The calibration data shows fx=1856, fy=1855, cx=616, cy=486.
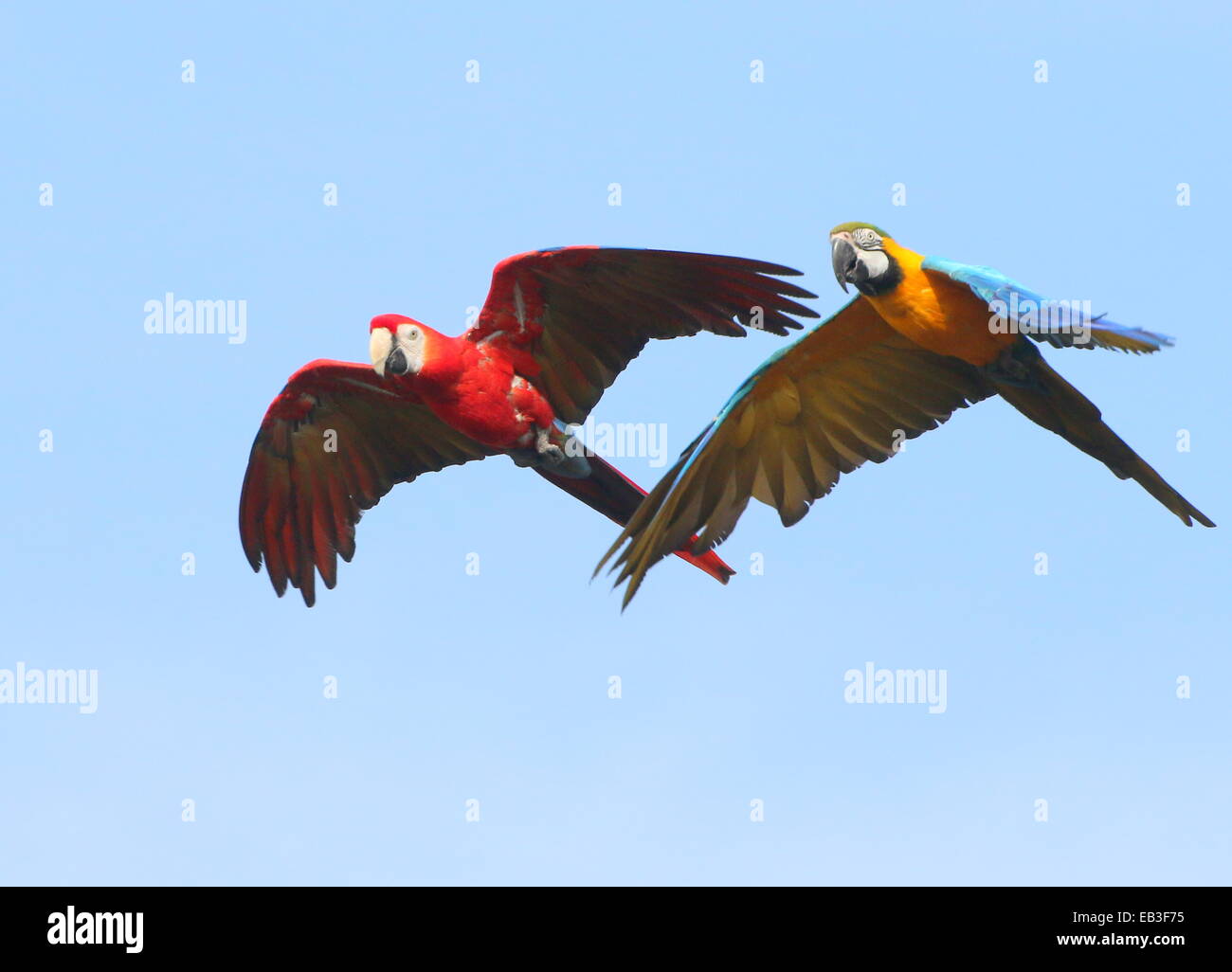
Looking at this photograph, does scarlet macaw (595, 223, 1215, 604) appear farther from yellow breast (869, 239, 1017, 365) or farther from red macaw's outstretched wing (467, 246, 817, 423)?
red macaw's outstretched wing (467, 246, 817, 423)

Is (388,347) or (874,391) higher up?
(388,347)

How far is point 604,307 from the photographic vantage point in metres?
12.0

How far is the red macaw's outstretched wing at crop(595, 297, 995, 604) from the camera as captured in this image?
1188 cm

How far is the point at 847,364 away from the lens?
477 inches

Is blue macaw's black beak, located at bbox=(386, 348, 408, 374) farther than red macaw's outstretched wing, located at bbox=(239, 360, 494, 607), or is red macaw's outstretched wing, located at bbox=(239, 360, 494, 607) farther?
red macaw's outstretched wing, located at bbox=(239, 360, 494, 607)

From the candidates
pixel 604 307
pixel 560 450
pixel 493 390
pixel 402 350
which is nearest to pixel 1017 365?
pixel 604 307

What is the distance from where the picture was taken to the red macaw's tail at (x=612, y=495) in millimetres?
11977

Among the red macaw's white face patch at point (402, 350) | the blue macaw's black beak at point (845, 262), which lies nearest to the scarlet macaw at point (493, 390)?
the red macaw's white face patch at point (402, 350)

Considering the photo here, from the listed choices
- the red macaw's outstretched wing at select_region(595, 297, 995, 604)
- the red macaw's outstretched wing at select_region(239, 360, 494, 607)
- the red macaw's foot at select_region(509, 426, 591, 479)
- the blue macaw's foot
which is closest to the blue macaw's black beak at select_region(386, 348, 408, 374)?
the red macaw's foot at select_region(509, 426, 591, 479)

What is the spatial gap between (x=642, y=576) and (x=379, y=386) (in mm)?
2610

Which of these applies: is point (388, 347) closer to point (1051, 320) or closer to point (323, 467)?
point (323, 467)

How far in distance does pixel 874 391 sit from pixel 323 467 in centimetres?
387
